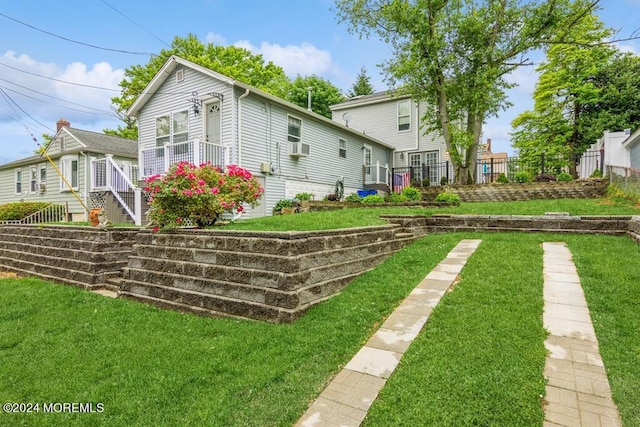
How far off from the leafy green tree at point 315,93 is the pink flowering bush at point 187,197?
23032mm

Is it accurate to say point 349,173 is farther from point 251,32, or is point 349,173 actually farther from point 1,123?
point 1,123

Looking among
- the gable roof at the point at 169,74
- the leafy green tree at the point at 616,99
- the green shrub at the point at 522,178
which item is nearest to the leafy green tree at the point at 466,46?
the green shrub at the point at 522,178

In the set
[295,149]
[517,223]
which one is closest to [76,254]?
[295,149]

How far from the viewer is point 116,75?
77.9 feet

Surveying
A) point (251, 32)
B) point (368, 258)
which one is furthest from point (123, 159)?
point (368, 258)

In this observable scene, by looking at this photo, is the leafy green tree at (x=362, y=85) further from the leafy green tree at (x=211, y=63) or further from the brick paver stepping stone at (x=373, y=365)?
the brick paver stepping stone at (x=373, y=365)

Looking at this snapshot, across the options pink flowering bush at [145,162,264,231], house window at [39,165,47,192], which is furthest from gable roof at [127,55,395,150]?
house window at [39,165,47,192]

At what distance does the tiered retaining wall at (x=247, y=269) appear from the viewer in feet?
12.9

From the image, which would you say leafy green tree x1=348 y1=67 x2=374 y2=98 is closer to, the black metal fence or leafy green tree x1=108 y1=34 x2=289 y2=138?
leafy green tree x1=108 y1=34 x2=289 y2=138

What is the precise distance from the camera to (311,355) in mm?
3100

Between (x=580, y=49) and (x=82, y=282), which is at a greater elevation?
(x=580, y=49)

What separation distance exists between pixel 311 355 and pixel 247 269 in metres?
1.50

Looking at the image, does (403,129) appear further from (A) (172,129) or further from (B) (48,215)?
(B) (48,215)

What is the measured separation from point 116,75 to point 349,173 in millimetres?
19327
